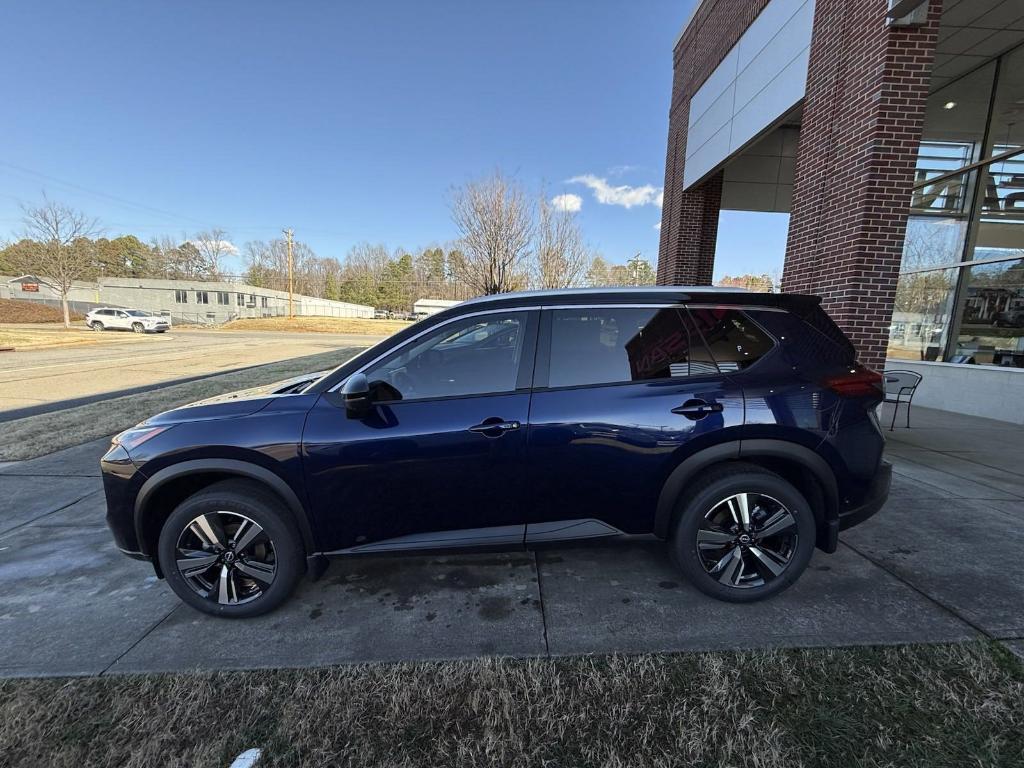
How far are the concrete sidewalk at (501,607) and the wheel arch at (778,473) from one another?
1.29ft

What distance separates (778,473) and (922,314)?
408 inches

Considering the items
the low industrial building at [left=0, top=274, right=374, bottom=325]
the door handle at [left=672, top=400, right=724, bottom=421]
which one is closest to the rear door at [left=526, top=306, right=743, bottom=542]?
the door handle at [left=672, top=400, right=724, bottom=421]

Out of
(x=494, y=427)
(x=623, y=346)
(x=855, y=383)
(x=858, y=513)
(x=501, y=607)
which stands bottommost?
(x=501, y=607)

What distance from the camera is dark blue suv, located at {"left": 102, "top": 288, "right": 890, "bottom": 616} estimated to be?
2.47 m

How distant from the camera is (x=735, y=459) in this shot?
2.60m

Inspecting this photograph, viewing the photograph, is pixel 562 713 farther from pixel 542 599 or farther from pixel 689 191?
pixel 689 191

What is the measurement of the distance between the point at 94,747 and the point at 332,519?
1.19 m

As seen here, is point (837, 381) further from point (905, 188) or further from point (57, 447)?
point (57, 447)

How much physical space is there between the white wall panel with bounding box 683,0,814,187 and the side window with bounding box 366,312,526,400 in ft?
22.6

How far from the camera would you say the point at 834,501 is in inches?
104

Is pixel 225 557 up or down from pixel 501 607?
up

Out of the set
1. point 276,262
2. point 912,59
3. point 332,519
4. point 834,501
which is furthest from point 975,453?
point 276,262

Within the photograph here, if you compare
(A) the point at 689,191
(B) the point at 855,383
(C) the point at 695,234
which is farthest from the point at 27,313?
(B) the point at 855,383

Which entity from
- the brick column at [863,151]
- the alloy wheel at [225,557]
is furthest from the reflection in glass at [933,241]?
the alloy wheel at [225,557]
